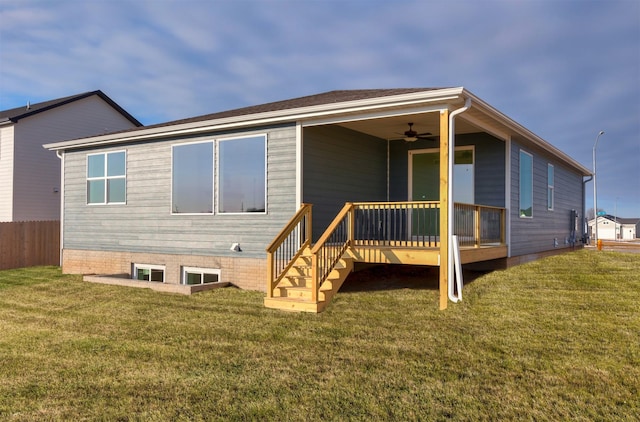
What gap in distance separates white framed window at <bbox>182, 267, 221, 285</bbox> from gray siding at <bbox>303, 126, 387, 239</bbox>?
100 inches

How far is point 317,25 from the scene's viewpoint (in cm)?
1588

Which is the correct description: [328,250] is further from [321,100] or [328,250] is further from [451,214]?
[321,100]

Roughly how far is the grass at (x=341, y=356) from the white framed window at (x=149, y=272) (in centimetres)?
258

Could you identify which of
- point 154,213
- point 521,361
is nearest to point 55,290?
point 154,213

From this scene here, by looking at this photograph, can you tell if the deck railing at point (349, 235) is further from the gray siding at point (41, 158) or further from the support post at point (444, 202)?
the gray siding at point (41, 158)

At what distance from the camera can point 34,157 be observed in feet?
59.8

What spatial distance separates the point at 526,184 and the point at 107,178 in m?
10.6

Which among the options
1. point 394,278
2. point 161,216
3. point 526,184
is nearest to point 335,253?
point 394,278

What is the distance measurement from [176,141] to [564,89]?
103ft

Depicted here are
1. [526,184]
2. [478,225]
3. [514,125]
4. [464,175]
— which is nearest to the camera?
[478,225]

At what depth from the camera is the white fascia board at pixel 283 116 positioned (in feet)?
25.5

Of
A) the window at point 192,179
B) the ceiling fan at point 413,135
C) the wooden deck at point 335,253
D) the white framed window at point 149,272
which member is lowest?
the white framed window at point 149,272

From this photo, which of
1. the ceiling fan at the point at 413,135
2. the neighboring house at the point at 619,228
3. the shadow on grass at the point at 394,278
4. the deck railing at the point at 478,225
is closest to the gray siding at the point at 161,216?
the shadow on grass at the point at 394,278

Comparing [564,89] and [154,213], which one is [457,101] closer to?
[154,213]
